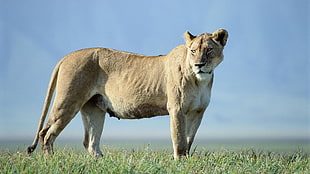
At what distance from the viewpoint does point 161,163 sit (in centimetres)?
714

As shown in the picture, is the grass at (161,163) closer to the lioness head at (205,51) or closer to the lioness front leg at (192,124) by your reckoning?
the lioness front leg at (192,124)

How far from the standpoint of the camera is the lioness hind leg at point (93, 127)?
9133mm

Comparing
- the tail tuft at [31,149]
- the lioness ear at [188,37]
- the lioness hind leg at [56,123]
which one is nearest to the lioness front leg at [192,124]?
the lioness ear at [188,37]

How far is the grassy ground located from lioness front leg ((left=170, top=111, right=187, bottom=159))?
Result: 0.21 meters

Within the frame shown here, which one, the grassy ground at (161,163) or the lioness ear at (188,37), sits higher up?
the lioness ear at (188,37)

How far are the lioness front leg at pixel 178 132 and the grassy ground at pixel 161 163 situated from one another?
206 mm

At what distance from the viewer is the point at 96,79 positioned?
8.68 m

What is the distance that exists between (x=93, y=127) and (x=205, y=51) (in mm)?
3004

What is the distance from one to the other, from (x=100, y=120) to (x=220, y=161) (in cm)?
267

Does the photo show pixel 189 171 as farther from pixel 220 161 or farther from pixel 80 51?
pixel 80 51

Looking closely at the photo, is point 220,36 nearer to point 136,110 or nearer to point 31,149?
point 136,110

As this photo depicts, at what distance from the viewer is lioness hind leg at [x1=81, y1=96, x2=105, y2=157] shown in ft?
30.0

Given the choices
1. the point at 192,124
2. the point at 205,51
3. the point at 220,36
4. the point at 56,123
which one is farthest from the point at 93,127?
the point at 220,36

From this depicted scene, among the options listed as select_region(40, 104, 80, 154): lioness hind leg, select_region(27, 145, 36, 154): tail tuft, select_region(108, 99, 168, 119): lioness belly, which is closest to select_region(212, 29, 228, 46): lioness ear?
select_region(108, 99, 168, 119): lioness belly
